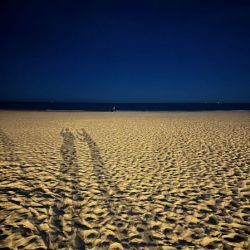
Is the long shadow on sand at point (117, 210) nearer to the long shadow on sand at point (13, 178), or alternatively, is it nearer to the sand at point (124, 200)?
the sand at point (124, 200)

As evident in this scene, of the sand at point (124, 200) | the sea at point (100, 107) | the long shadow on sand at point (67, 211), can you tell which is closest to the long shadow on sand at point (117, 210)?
the sand at point (124, 200)

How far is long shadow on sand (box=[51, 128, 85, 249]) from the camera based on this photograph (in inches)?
159

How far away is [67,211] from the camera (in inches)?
201

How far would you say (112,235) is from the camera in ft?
14.0

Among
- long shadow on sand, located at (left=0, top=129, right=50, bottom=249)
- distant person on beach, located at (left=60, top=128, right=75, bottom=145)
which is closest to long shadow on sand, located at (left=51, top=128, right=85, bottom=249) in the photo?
long shadow on sand, located at (left=0, top=129, right=50, bottom=249)

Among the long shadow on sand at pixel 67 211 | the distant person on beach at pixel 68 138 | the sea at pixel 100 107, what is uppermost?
the sea at pixel 100 107

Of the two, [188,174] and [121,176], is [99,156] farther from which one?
[188,174]

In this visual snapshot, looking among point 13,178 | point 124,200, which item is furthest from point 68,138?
point 124,200

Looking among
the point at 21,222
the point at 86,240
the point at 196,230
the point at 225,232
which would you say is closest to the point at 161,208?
the point at 196,230

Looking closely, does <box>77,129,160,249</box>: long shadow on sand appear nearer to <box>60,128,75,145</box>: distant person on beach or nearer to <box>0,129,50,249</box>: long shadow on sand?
<box>0,129,50,249</box>: long shadow on sand

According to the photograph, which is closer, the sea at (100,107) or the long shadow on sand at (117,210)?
the long shadow on sand at (117,210)

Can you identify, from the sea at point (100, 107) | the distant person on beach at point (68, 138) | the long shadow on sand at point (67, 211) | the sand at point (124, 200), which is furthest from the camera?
the sea at point (100, 107)

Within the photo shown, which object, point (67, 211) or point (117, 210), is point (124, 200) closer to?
point (117, 210)

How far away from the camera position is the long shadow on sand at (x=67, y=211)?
405cm
